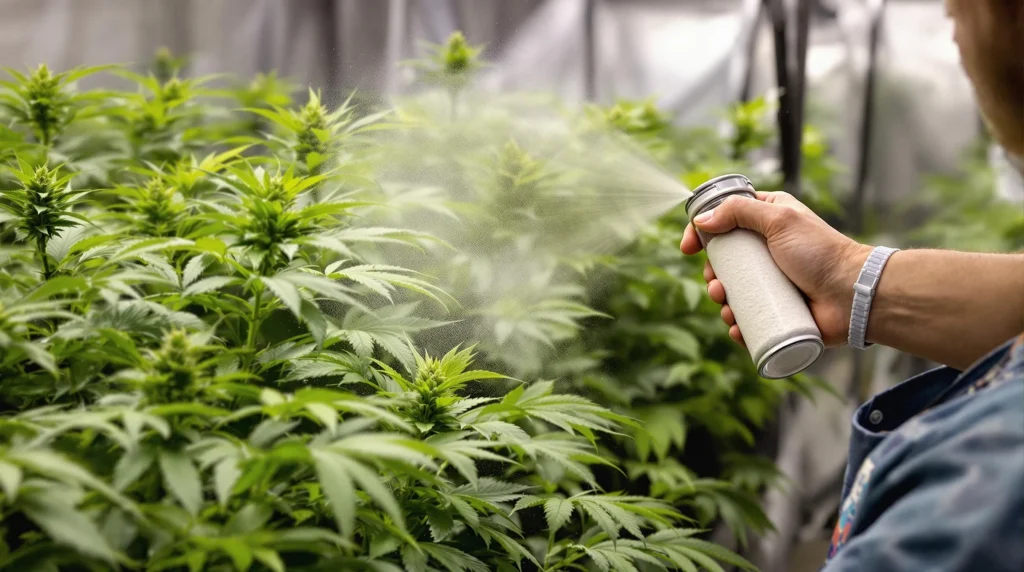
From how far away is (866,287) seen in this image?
1208mm

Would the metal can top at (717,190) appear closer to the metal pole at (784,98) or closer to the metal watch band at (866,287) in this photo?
the metal watch band at (866,287)

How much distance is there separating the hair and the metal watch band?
23cm

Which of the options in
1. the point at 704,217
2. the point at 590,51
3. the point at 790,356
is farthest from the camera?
the point at 590,51

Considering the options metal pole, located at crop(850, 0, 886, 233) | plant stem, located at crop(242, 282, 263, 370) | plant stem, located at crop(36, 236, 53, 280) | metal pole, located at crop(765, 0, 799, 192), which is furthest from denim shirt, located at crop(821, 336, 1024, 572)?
metal pole, located at crop(850, 0, 886, 233)

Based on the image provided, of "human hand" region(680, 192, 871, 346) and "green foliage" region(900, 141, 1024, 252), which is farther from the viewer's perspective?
"green foliage" region(900, 141, 1024, 252)

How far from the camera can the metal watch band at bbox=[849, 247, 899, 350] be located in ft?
3.96

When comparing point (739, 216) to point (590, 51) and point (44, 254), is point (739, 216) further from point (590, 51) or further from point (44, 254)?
point (590, 51)

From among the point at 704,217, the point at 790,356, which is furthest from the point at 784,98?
the point at 790,356

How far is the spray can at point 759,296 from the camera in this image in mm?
1132

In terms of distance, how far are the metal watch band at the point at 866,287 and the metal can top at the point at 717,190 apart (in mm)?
198

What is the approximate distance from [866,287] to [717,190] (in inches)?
10.0

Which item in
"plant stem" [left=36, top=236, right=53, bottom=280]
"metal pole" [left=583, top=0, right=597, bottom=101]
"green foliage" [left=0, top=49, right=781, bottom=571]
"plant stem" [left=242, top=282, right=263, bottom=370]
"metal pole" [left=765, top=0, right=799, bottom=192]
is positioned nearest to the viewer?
"green foliage" [left=0, top=49, right=781, bottom=571]

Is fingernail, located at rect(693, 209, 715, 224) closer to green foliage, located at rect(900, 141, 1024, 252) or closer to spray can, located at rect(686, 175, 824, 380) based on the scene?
spray can, located at rect(686, 175, 824, 380)

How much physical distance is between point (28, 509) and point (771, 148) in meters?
2.93
